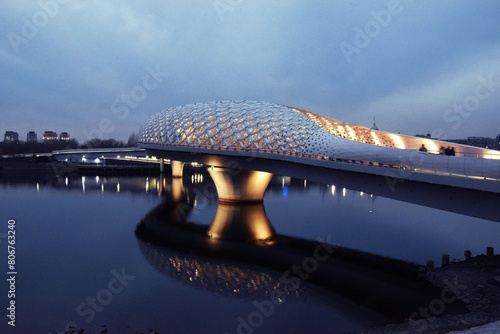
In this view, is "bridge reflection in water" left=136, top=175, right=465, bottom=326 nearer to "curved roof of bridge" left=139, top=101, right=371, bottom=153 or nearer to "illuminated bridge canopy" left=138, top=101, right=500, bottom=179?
"illuminated bridge canopy" left=138, top=101, right=500, bottom=179

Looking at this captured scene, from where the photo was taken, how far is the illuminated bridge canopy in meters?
16.9

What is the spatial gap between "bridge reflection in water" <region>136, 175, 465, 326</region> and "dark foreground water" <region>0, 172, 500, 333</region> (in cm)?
10

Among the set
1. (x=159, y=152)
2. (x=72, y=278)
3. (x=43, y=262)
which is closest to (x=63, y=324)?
(x=72, y=278)

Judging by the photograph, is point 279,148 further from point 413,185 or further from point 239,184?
point 413,185

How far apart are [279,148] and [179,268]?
12390 millimetres

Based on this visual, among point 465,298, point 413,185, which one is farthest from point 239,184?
point 465,298

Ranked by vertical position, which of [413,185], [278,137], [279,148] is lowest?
[413,185]

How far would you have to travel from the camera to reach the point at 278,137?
26.4m

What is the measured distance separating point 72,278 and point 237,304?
7.11 metres

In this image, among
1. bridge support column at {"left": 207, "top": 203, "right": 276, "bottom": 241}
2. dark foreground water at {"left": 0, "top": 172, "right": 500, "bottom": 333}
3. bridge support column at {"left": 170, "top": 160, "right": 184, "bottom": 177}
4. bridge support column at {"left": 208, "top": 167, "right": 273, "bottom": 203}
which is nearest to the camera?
dark foreground water at {"left": 0, "top": 172, "right": 500, "bottom": 333}

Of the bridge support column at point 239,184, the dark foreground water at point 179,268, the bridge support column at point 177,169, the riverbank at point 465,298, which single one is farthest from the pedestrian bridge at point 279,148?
the bridge support column at point 177,169

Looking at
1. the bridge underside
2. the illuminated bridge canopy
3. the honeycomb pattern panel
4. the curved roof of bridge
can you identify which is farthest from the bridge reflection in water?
the curved roof of bridge

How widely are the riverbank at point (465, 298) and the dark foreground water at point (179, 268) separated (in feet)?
4.32

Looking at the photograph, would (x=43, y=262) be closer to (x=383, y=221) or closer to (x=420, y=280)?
(x=420, y=280)
